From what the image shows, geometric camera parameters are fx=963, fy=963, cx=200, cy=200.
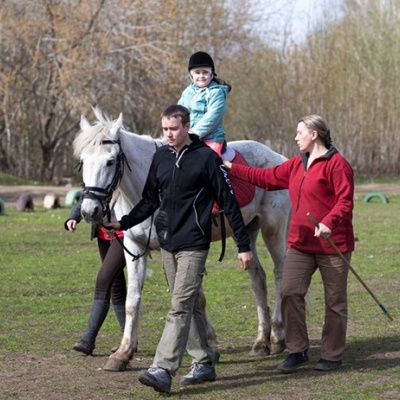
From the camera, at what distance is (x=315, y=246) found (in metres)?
7.20

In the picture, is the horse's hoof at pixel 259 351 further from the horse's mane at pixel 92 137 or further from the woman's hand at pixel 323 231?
the horse's mane at pixel 92 137

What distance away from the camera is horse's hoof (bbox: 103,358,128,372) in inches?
289

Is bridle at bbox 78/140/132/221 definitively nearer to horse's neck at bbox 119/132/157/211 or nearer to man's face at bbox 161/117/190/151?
horse's neck at bbox 119/132/157/211

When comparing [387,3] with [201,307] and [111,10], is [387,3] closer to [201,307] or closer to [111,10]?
[111,10]

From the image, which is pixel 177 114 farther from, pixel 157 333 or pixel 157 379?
pixel 157 333

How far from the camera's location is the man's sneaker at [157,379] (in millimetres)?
6402

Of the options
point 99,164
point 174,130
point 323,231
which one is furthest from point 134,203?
point 323,231

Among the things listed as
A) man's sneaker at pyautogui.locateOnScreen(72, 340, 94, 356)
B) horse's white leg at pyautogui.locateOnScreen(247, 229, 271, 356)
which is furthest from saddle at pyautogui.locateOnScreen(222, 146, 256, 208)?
man's sneaker at pyautogui.locateOnScreen(72, 340, 94, 356)

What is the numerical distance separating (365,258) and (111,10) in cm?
2063

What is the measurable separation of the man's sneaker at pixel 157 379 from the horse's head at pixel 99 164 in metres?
1.19

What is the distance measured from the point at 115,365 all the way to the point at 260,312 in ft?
5.35

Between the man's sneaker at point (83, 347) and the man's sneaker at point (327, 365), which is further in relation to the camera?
the man's sneaker at point (83, 347)

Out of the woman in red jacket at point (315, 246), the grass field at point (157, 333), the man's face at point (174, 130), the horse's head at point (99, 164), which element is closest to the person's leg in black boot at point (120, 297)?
the grass field at point (157, 333)

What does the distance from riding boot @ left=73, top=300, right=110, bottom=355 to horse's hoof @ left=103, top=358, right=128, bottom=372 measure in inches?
21.8
